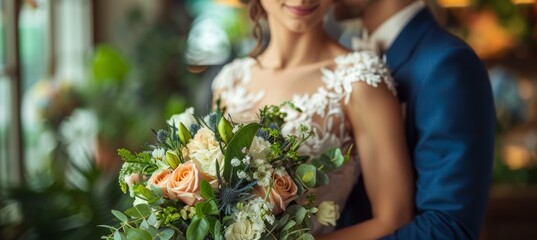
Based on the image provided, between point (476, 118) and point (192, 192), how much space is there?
0.83 meters

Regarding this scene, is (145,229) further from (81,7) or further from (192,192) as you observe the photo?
(81,7)

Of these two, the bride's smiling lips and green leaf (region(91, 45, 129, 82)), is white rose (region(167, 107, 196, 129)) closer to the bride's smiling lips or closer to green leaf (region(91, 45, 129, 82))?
the bride's smiling lips

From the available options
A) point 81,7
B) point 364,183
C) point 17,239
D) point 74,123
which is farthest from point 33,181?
point 81,7

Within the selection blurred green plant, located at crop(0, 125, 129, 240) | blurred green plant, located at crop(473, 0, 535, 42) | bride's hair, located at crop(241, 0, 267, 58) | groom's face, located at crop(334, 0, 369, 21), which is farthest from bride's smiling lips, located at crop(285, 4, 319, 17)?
blurred green plant, located at crop(473, 0, 535, 42)

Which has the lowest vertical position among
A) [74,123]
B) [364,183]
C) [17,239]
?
[74,123]

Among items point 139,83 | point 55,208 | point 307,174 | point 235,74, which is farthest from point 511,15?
point 307,174

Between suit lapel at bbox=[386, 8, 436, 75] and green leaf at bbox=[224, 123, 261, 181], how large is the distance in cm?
72

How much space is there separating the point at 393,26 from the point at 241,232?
97 centimetres

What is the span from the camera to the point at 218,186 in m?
2.05

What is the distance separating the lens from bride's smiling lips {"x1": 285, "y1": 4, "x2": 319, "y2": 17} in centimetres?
246

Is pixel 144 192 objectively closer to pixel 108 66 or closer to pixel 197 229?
pixel 197 229

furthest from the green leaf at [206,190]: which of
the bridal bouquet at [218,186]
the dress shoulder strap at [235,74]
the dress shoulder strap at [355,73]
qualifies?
the dress shoulder strap at [235,74]

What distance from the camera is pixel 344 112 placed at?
2504mm

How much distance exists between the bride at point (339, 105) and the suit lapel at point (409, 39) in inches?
4.6
